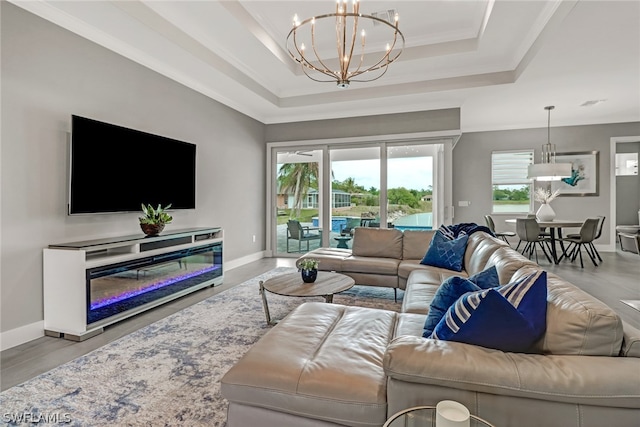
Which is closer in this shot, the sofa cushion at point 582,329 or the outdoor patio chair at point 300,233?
the sofa cushion at point 582,329

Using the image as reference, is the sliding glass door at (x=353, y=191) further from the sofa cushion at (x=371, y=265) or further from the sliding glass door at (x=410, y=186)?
the sofa cushion at (x=371, y=265)

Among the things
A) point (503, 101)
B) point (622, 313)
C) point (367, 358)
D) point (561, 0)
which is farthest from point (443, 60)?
point (367, 358)

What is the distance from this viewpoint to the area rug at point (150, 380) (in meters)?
1.78

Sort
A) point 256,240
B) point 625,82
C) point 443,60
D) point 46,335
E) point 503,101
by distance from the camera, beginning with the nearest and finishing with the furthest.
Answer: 1. point 46,335
2. point 443,60
3. point 625,82
4. point 503,101
5. point 256,240

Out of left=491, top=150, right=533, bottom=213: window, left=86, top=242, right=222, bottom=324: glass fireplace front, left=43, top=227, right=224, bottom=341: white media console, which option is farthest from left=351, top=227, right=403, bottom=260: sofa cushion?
left=491, top=150, right=533, bottom=213: window

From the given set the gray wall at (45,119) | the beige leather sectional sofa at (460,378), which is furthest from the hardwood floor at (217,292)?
the beige leather sectional sofa at (460,378)

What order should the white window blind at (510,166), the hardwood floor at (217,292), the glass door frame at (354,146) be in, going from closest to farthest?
the hardwood floor at (217,292) < the glass door frame at (354,146) < the white window blind at (510,166)

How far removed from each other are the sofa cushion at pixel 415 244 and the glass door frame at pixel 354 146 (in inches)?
67.9

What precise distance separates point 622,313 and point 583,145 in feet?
17.0

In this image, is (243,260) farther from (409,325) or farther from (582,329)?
(582,329)

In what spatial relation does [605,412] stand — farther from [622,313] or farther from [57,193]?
[57,193]

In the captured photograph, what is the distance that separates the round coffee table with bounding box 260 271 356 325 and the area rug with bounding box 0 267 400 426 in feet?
1.19

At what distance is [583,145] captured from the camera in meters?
7.12

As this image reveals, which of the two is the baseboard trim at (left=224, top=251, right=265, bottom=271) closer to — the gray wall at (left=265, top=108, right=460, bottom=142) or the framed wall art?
the gray wall at (left=265, top=108, right=460, bottom=142)
